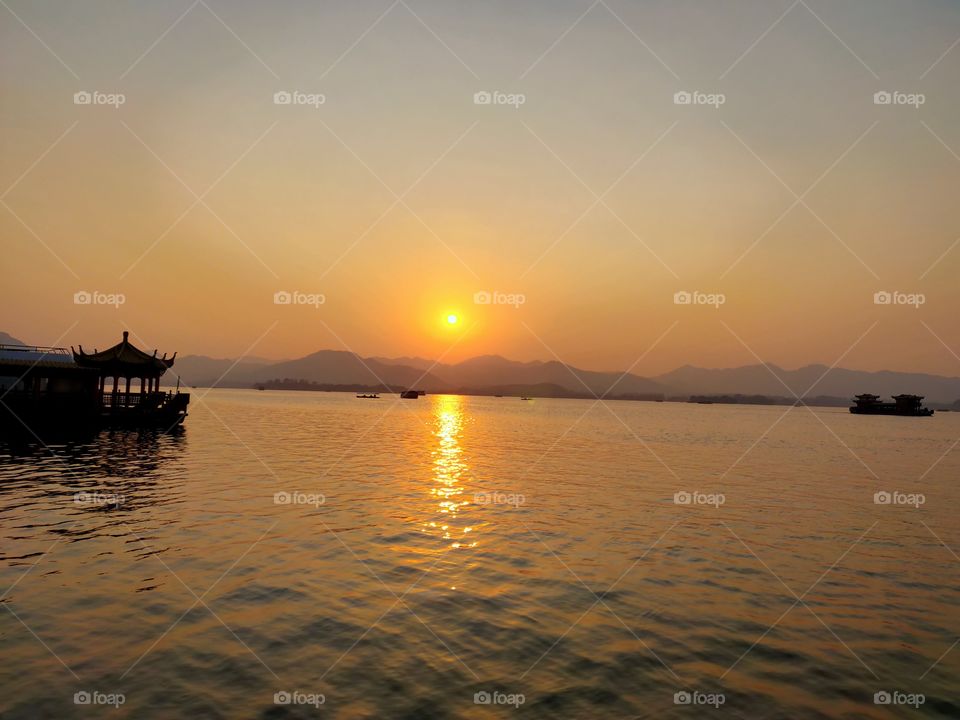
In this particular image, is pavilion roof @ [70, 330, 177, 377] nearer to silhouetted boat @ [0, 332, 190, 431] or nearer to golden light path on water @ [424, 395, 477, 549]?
silhouetted boat @ [0, 332, 190, 431]

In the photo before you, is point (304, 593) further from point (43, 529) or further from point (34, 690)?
point (43, 529)

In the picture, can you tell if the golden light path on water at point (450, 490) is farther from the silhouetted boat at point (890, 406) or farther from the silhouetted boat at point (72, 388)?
the silhouetted boat at point (890, 406)

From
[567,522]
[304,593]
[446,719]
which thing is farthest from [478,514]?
[446,719]

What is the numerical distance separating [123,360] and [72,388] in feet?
17.2

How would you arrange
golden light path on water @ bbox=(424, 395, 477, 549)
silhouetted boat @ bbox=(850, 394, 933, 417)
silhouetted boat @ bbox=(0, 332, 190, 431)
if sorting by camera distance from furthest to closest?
silhouetted boat @ bbox=(850, 394, 933, 417), silhouetted boat @ bbox=(0, 332, 190, 431), golden light path on water @ bbox=(424, 395, 477, 549)

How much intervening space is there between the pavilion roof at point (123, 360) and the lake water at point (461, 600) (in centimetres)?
1698

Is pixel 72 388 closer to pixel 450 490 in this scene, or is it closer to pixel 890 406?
pixel 450 490

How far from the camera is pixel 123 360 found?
146ft

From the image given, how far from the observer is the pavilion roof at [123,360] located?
4312 cm

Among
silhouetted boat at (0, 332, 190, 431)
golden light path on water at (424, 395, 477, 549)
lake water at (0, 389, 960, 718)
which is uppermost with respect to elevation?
silhouetted boat at (0, 332, 190, 431)

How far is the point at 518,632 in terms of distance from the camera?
11188 mm

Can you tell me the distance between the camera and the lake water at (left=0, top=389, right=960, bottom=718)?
8.84m

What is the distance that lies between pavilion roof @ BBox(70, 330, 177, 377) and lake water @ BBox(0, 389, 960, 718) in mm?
16983

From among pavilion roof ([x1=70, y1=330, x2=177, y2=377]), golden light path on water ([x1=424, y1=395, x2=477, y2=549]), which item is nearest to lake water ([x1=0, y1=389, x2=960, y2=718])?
golden light path on water ([x1=424, y1=395, x2=477, y2=549])
